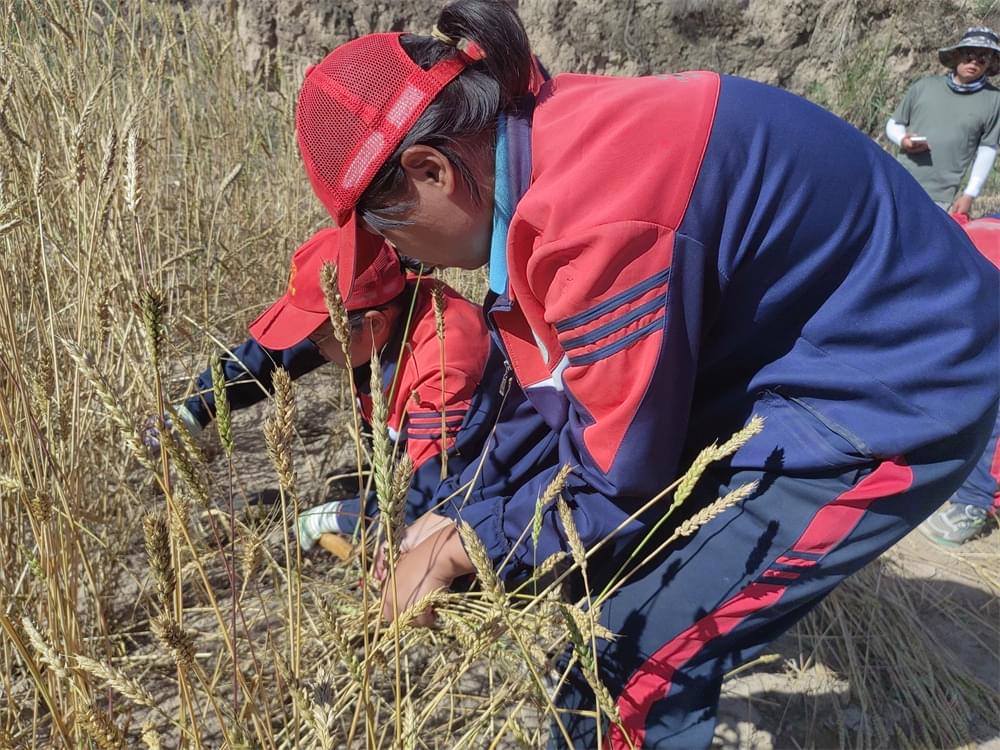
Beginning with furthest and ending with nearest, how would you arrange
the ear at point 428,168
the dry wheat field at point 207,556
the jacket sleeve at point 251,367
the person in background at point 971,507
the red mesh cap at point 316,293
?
the person in background at point 971,507 → the jacket sleeve at point 251,367 → the red mesh cap at point 316,293 → the ear at point 428,168 → the dry wheat field at point 207,556

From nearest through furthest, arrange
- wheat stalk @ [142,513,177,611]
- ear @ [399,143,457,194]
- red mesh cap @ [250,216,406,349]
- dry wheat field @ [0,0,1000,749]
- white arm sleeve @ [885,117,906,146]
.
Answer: wheat stalk @ [142,513,177,611], dry wheat field @ [0,0,1000,749], ear @ [399,143,457,194], red mesh cap @ [250,216,406,349], white arm sleeve @ [885,117,906,146]

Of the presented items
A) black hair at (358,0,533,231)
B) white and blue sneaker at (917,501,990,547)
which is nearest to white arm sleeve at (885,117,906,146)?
white and blue sneaker at (917,501,990,547)

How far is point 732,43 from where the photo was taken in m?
6.35

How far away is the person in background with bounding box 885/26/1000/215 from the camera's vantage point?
145 inches

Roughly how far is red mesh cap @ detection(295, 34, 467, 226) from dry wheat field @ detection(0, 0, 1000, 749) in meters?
0.21

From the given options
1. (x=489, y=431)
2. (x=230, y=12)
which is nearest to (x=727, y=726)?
(x=489, y=431)

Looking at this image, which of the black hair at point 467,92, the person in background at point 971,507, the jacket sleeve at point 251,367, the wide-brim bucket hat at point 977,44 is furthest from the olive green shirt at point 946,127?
the black hair at point 467,92

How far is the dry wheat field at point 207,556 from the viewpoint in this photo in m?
0.64

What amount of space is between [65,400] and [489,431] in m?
0.75

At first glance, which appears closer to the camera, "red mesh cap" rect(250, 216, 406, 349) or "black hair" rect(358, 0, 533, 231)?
"black hair" rect(358, 0, 533, 231)

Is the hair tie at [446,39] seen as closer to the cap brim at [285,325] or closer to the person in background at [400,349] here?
the person in background at [400,349]

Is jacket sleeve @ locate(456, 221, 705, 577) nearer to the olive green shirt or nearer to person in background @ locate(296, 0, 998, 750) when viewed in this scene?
person in background @ locate(296, 0, 998, 750)

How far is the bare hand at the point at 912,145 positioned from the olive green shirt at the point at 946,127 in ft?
0.11

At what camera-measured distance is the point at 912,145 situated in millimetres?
3775
